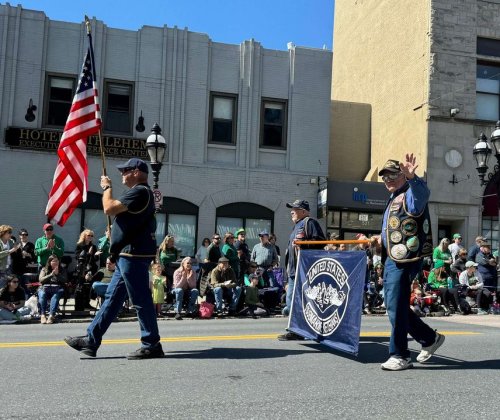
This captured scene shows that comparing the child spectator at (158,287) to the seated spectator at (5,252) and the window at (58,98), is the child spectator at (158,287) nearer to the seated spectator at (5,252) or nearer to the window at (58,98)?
the seated spectator at (5,252)

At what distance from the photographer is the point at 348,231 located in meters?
22.3

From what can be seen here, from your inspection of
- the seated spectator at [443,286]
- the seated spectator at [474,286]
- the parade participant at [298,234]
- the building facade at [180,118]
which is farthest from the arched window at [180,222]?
the parade participant at [298,234]

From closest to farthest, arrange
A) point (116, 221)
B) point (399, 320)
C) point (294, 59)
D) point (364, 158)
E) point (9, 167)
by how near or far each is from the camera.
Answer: point (399, 320)
point (116, 221)
point (9, 167)
point (294, 59)
point (364, 158)

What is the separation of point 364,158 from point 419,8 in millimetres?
6289

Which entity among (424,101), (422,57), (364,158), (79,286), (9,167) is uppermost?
(422,57)

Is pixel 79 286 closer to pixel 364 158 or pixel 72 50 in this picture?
pixel 72 50

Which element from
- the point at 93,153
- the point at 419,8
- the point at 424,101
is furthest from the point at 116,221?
the point at 419,8

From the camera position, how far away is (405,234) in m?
5.92

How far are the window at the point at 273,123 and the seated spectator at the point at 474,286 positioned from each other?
8515mm

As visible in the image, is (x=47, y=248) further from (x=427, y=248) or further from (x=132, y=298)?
(x=427, y=248)

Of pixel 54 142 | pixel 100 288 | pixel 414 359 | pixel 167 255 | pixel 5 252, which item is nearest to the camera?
pixel 414 359

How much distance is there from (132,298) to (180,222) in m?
14.6

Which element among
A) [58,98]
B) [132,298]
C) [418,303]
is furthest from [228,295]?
[58,98]

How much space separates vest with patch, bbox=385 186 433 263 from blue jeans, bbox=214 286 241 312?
804 centimetres
